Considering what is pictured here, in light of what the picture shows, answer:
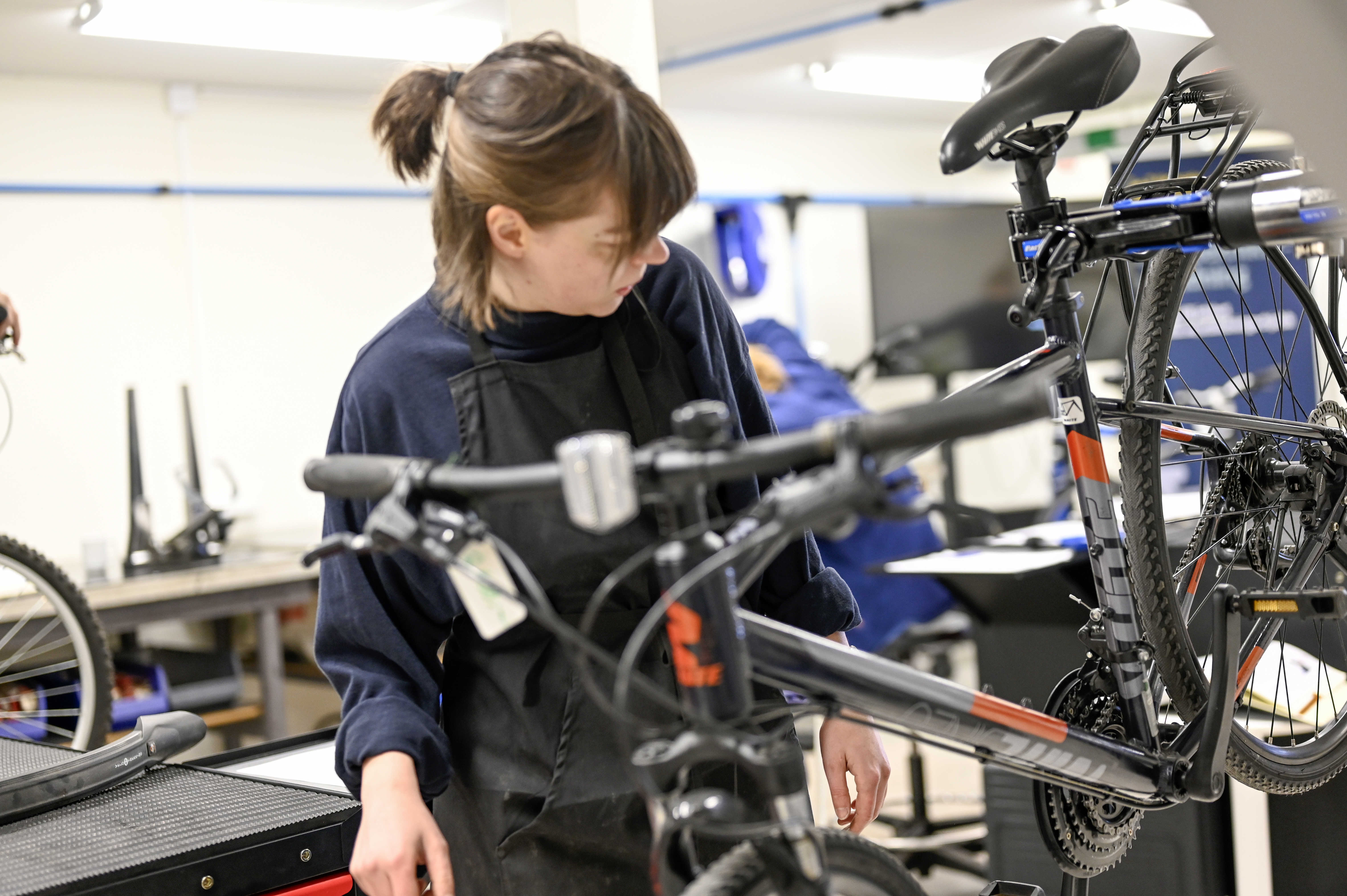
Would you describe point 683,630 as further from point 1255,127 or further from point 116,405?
point 116,405

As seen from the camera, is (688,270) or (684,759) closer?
(684,759)

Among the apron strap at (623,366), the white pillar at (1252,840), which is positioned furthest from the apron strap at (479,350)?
the white pillar at (1252,840)

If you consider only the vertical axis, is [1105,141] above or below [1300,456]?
above

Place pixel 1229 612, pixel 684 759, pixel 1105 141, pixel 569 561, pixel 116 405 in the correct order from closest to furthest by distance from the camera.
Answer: pixel 684 759
pixel 569 561
pixel 1229 612
pixel 116 405
pixel 1105 141

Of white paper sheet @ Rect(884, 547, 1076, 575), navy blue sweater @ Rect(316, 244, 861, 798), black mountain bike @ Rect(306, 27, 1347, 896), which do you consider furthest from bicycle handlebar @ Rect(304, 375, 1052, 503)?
white paper sheet @ Rect(884, 547, 1076, 575)

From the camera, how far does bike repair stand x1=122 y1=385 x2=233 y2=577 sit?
3766 mm

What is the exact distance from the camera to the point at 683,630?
0.75m

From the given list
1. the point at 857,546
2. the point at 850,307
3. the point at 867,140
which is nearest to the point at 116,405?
the point at 857,546

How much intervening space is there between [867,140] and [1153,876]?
5804 millimetres

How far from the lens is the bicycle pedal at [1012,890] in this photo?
113 centimetres

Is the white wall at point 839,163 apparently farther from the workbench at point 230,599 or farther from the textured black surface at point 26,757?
the textured black surface at point 26,757

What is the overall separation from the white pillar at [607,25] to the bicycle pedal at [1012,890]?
60.1 inches

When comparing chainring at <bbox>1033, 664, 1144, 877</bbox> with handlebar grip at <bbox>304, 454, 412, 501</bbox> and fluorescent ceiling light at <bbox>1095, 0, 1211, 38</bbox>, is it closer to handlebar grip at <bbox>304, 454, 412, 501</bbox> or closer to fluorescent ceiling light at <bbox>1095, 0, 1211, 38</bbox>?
handlebar grip at <bbox>304, 454, 412, 501</bbox>

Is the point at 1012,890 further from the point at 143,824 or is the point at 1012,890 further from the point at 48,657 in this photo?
the point at 48,657
